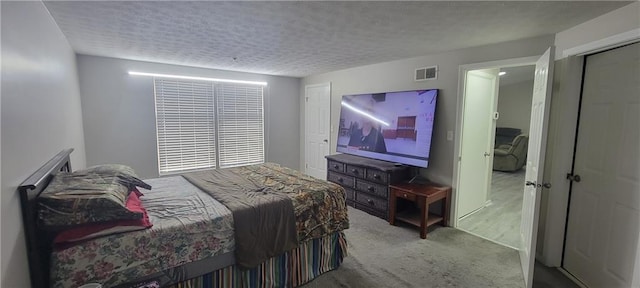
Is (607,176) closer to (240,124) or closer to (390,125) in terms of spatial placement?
(390,125)

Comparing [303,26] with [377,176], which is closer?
[303,26]

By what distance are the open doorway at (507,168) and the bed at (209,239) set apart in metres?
2.07

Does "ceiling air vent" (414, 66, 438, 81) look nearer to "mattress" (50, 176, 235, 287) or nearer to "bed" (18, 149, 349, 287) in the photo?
"bed" (18, 149, 349, 287)

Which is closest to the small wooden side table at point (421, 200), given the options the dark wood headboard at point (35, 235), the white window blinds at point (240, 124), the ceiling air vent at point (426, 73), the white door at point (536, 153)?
the white door at point (536, 153)

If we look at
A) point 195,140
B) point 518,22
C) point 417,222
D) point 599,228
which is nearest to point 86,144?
point 195,140

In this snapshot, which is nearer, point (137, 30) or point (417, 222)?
point (137, 30)

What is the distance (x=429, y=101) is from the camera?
338 centimetres

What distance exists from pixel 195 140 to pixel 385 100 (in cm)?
319

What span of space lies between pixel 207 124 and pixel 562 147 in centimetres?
471

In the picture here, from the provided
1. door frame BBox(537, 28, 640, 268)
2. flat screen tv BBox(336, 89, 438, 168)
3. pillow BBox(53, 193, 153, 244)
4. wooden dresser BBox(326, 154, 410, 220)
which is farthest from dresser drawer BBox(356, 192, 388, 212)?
pillow BBox(53, 193, 153, 244)

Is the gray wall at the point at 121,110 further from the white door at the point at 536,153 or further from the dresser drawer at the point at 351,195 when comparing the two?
the white door at the point at 536,153

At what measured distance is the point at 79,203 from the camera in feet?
4.70

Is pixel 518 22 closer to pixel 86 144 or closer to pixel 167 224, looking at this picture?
pixel 167 224

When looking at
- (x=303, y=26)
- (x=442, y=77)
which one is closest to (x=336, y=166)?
(x=442, y=77)
